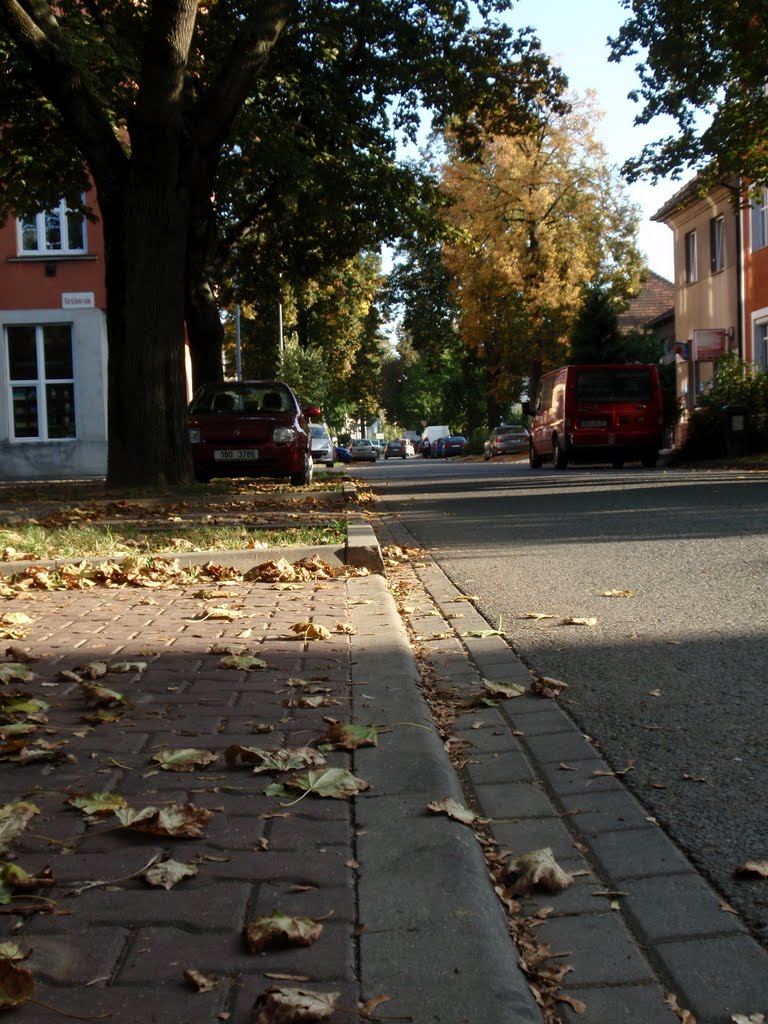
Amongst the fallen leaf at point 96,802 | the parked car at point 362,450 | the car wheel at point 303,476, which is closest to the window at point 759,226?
the car wheel at point 303,476

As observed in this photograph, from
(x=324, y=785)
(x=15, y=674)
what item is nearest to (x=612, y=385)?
(x=15, y=674)

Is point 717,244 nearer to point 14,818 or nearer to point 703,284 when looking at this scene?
point 703,284

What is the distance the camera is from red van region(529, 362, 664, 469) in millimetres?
26969

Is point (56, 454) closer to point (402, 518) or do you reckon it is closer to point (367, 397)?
point (402, 518)

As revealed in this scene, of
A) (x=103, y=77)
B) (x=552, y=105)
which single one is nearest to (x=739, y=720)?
(x=103, y=77)

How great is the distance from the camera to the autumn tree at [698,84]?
73.0 ft

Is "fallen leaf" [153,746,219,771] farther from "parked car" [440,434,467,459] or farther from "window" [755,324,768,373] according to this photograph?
"parked car" [440,434,467,459]

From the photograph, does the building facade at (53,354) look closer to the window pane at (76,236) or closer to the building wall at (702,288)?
the window pane at (76,236)

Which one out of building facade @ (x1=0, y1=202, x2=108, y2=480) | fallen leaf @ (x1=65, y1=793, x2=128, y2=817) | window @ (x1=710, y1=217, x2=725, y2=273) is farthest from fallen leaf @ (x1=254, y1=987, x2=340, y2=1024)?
window @ (x1=710, y1=217, x2=725, y2=273)

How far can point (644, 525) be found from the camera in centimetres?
1209

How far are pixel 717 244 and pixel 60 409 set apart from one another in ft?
64.5

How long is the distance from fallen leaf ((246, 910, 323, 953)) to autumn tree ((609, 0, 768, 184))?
21.7 metres

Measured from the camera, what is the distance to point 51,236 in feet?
106

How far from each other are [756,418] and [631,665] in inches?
862
